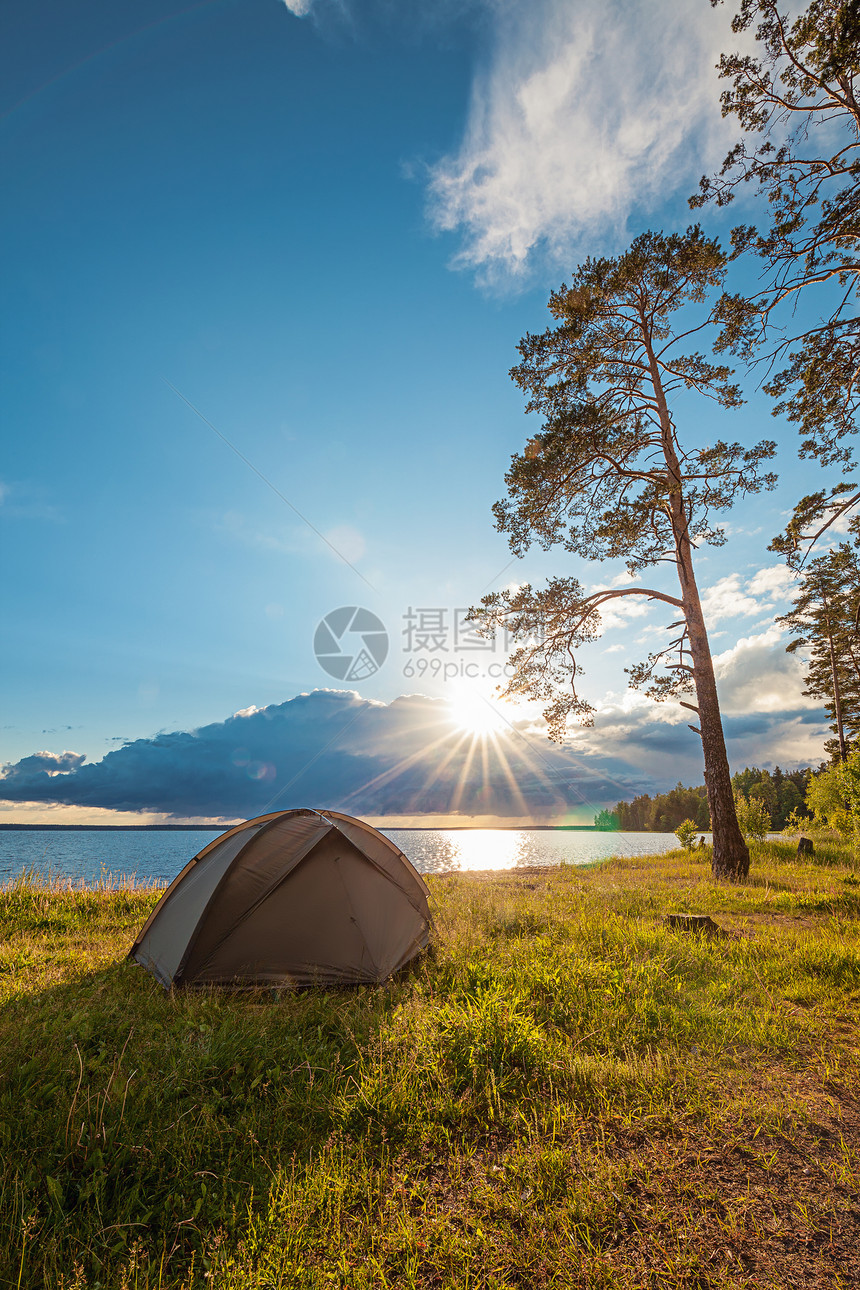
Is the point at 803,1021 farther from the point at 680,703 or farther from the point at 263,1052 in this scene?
the point at 680,703

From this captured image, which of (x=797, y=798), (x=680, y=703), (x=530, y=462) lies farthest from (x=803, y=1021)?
(x=797, y=798)

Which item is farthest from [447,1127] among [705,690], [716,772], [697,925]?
[705,690]

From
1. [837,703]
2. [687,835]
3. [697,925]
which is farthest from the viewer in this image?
[837,703]

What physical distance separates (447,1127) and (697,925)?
5614 millimetres

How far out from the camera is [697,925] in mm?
7520

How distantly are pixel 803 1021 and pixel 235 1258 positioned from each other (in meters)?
5.27

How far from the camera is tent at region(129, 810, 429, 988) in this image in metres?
5.84

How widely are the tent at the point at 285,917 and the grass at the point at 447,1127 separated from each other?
39cm

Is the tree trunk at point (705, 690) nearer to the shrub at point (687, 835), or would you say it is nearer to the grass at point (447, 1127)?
the grass at point (447, 1127)

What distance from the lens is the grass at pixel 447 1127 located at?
8.50ft

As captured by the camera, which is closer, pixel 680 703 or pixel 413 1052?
A: pixel 413 1052

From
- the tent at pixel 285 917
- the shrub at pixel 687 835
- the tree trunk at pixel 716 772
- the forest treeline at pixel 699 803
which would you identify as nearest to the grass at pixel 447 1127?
the tent at pixel 285 917

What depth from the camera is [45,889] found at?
10.2 m

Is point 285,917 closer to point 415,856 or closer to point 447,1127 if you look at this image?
point 447,1127
